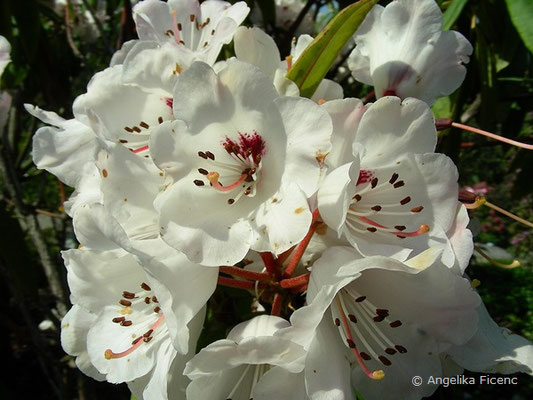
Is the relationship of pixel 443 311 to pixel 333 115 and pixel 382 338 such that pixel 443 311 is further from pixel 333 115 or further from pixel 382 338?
pixel 333 115

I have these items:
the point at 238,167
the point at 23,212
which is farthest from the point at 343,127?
the point at 23,212

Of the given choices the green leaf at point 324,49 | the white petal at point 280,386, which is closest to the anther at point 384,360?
the white petal at point 280,386

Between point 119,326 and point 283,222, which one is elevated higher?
point 283,222

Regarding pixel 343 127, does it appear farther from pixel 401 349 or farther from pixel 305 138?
pixel 401 349

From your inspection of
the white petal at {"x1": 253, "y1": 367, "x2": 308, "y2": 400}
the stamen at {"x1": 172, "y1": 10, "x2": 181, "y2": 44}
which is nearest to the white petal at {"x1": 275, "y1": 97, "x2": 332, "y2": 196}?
the white petal at {"x1": 253, "y1": 367, "x2": 308, "y2": 400}

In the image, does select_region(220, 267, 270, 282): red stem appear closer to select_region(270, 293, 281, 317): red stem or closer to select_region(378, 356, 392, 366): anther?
select_region(270, 293, 281, 317): red stem

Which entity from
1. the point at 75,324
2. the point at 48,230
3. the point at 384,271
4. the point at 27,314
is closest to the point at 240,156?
the point at 384,271
